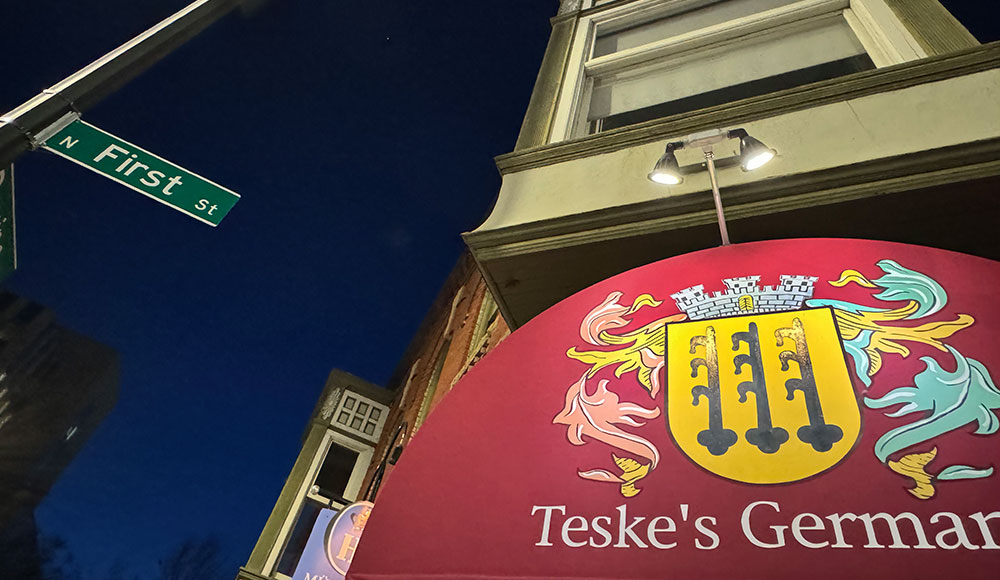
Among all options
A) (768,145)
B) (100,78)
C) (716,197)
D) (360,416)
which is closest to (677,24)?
(768,145)

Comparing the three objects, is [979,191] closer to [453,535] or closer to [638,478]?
[638,478]

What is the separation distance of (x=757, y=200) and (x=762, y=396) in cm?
172

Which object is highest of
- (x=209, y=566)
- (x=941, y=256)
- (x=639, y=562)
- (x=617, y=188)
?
(x=209, y=566)

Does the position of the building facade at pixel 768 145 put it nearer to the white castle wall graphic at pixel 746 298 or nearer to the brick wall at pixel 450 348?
the white castle wall graphic at pixel 746 298

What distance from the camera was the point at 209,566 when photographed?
4950cm

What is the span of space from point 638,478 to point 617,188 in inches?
94.4

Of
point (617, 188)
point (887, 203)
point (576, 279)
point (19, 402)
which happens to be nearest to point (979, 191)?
point (887, 203)


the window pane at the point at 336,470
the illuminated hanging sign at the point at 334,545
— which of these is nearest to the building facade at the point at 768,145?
the illuminated hanging sign at the point at 334,545

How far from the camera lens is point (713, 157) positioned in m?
3.46

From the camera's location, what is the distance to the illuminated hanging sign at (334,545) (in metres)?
6.57

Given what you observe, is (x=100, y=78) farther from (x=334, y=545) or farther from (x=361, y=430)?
(x=361, y=430)

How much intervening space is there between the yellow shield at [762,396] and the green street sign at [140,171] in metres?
2.97

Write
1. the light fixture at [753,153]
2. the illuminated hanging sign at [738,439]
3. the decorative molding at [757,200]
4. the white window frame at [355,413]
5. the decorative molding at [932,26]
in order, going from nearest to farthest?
the illuminated hanging sign at [738,439] → the decorative molding at [757,200] → the light fixture at [753,153] → the decorative molding at [932,26] → the white window frame at [355,413]

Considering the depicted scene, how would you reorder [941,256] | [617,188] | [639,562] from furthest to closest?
1. [617,188]
2. [941,256]
3. [639,562]
